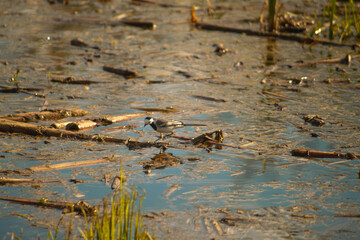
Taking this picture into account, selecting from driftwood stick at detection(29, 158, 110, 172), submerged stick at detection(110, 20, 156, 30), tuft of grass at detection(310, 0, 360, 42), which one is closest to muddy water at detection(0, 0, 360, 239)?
driftwood stick at detection(29, 158, 110, 172)

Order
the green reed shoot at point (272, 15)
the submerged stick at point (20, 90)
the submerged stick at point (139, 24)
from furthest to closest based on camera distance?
1. the submerged stick at point (139, 24)
2. the green reed shoot at point (272, 15)
3. the submerged stick at point (20, 90)

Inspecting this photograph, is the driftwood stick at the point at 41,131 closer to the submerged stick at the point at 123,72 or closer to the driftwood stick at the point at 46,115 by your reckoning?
the driftwood stick at the point at 46,115

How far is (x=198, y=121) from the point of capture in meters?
7.46

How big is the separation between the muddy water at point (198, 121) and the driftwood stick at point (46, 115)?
142 mm

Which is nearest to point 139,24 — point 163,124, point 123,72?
point 123,72

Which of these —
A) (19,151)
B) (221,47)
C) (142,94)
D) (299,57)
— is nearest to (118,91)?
(142,94)

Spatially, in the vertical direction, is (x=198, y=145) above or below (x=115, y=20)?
below

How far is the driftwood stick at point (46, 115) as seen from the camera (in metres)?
7.02

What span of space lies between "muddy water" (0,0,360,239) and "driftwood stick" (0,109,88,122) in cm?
14

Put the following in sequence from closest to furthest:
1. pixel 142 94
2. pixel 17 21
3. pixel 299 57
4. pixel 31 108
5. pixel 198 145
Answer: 1. pixel 198 145
2. pixel 31 108
3. pixel 142 94
4. pixel 299 57
5. pixel 17 21

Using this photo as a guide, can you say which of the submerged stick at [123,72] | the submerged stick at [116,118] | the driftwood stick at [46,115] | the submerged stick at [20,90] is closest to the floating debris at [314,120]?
the submerged stick at [116,118]

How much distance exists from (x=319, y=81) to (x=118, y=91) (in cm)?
384

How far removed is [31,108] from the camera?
7711mm

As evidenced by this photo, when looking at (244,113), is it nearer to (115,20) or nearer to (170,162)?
(170,162)
